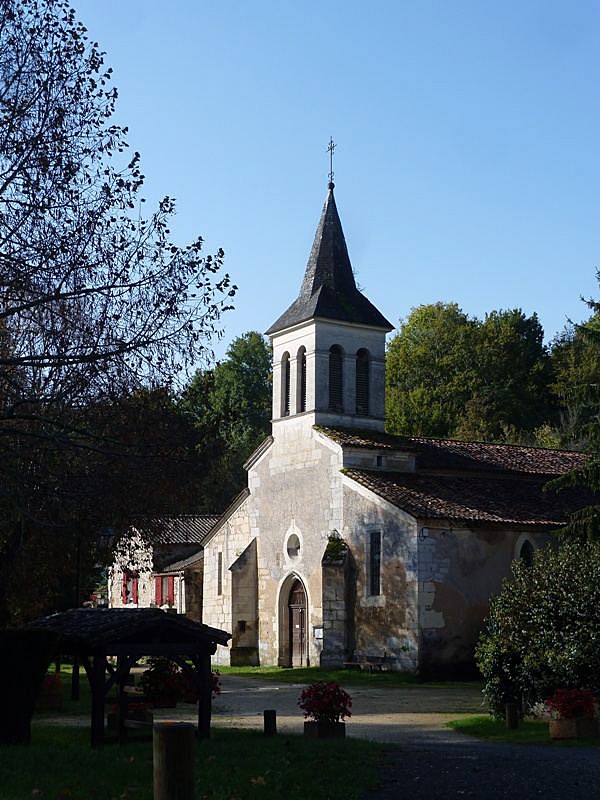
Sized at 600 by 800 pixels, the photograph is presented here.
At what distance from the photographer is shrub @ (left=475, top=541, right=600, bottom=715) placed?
18.6 m

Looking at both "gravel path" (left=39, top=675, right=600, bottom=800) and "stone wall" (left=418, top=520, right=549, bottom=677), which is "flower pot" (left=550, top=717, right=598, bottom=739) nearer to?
"gravel path" (left=39, top=675, right=600, bottom=800)

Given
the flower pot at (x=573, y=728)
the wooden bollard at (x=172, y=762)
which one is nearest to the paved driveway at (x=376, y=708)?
the flower pot at (x=573, y=728)

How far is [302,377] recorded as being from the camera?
3706 centimetres

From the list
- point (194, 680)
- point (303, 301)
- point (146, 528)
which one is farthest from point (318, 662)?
point (194, 680)

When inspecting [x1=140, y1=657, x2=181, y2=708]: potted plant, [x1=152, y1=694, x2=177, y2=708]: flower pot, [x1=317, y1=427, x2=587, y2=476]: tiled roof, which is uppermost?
[x1=317, y1=427, x2=587, y2=476]: tiled roof

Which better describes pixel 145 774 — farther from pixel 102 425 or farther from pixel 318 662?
pixel 318 662

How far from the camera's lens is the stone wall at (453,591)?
101 ft

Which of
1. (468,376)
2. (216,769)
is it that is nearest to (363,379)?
(216,769)

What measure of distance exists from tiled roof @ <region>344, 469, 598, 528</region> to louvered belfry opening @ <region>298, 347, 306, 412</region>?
3.50m

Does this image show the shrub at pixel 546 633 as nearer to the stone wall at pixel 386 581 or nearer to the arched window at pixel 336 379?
the stone wall at pixel 386 581

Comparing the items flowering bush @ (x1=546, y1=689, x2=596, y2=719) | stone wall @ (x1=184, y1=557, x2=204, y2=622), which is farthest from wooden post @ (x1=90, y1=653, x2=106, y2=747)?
stone wall @ (x1=184, y1=557, x2=204, y2=622)

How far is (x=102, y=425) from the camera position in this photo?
53.8 ft

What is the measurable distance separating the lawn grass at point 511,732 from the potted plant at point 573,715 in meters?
0.12

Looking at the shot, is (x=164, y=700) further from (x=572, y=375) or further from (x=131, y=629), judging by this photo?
(x=572, y=375)
